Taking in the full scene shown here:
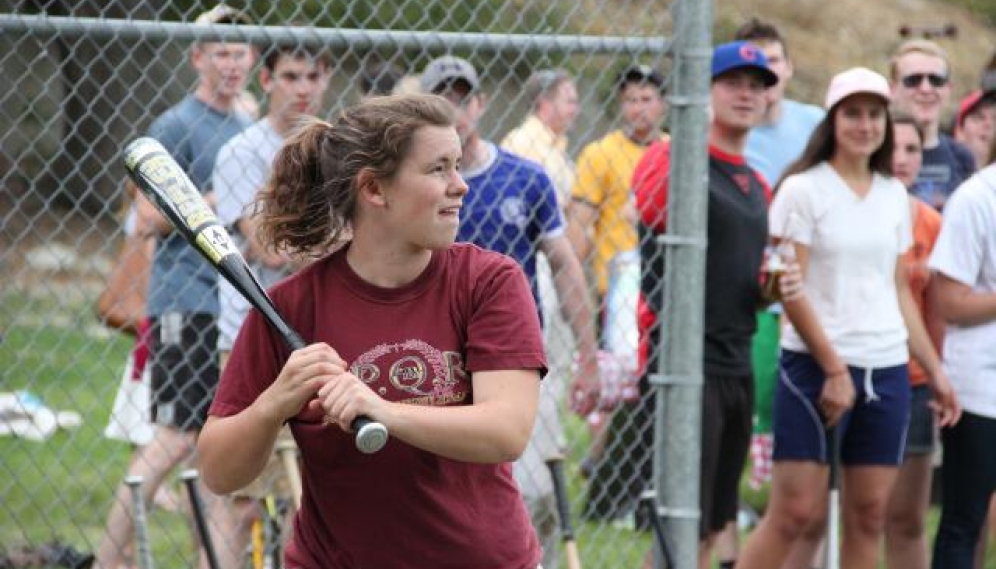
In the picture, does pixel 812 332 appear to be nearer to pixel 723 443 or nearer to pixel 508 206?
pixel 723 443

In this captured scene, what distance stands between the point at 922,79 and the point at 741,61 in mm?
1762

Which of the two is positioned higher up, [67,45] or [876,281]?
[67,45]

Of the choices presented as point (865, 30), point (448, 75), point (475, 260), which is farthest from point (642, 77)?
point (865, 30)

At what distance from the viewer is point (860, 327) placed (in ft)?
18.0

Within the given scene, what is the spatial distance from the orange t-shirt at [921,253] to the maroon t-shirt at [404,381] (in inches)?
130

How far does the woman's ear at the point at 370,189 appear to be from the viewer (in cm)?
318

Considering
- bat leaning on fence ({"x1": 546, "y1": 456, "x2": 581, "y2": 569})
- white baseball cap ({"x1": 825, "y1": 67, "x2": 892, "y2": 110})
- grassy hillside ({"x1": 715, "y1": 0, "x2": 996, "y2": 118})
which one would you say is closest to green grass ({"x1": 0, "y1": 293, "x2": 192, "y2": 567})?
bat leaning on fence ({"x1": 546, "y1": 456, "x2": 581, "y2": 569})

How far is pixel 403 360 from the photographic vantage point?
308 cm

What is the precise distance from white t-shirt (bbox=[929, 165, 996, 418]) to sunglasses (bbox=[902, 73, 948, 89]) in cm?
147

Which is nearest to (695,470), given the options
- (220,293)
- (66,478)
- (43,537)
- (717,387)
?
(717,387)

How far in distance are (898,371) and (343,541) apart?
2925 mm

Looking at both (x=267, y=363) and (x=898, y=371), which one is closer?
(x=267, y=363)

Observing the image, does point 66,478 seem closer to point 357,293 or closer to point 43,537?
point 43,537

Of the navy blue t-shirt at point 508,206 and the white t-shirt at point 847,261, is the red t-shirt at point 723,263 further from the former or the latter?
the navy blue t-shirt at point 508,206
